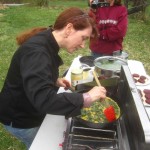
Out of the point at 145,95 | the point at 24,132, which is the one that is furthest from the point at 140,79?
the point at 24,132

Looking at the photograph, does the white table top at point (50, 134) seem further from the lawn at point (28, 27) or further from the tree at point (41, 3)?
the tree at point (41, 3)

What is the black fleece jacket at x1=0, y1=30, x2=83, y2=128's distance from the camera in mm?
1487

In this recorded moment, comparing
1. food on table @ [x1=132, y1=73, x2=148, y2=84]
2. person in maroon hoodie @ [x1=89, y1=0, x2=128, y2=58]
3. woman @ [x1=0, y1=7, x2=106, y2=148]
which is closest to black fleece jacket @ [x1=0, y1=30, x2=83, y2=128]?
Result: woman @ [x1=0, y1=7, x2=106, y2=148]

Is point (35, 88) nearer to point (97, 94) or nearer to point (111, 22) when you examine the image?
point (97, 94)

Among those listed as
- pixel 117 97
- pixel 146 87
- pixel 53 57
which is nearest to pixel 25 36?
pixel 53 57

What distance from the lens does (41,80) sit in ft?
4.85

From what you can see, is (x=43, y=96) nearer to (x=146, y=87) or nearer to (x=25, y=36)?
(x=25, y=36)

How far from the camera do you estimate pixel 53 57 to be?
5.77 ft

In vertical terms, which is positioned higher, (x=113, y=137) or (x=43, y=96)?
(x=43, y=96)

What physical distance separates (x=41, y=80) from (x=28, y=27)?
6723mm

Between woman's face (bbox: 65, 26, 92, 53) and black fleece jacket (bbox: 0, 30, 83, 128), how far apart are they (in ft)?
0.30

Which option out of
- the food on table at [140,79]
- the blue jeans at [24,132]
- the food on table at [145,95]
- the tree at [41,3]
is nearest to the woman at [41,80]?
the blue jeans at [24,132]

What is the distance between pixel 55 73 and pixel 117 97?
51 cm

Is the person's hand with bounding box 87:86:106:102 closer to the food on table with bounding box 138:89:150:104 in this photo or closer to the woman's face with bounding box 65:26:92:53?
the woman's face with bounding box 65:26:92:53
